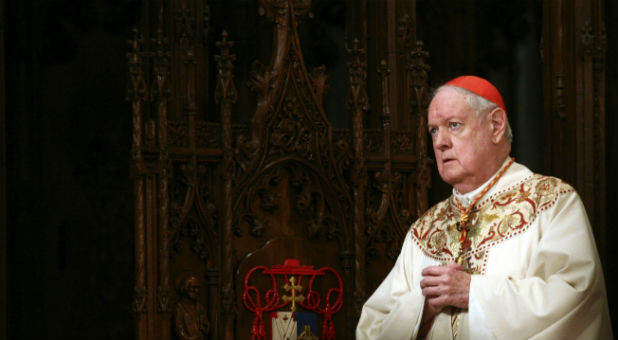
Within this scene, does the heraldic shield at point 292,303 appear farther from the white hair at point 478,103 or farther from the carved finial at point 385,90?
the white hair at point 478,103

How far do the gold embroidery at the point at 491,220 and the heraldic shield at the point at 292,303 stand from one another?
45.5 inches

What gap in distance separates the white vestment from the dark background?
2186 mm

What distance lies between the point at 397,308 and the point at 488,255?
0.40 meters

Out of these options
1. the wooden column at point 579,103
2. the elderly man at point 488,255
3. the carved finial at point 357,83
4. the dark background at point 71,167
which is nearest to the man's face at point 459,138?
the elderly man at point 488,255

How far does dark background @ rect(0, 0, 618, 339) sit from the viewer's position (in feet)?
21.2

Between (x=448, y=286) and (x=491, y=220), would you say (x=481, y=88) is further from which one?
(x=448, y=286)

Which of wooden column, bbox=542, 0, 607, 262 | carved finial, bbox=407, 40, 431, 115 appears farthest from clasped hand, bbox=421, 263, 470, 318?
wooden column, bbox=542, 0, 607, 262

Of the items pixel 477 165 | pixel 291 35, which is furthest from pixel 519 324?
pixel 291 35

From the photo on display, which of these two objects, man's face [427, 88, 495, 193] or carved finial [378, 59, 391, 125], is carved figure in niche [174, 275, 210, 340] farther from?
man's face [427, 88, 495, 193]

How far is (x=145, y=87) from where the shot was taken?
5422 mm

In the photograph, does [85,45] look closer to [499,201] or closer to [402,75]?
[402,75]

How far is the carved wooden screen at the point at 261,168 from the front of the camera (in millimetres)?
5418

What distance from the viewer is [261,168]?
5738mm

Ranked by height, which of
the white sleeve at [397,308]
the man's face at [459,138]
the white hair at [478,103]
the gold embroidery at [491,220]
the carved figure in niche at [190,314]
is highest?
the white hair at [478,103]
